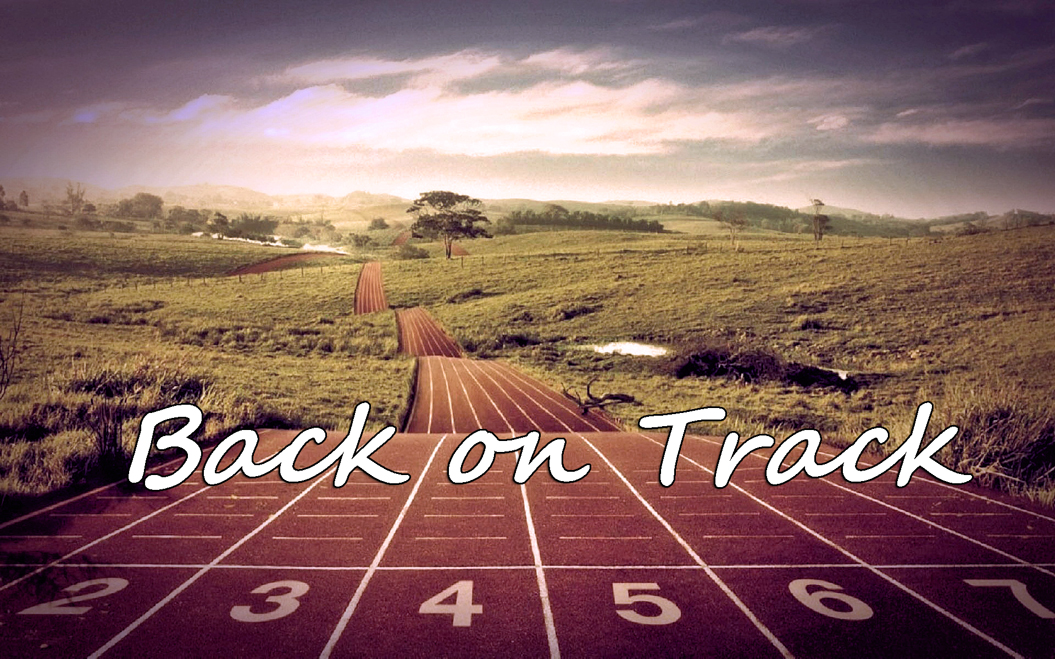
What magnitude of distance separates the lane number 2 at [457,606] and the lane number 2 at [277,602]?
1194 millimetres

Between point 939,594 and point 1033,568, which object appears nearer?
point 939,594

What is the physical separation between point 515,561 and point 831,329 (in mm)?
27561

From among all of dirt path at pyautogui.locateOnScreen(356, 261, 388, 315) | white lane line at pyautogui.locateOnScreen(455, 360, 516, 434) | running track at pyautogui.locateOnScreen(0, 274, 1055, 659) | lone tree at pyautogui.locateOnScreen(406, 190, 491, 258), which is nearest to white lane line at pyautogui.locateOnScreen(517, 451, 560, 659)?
running track at pyautogui.locateOnScreen(0, 274, 1055, 659)

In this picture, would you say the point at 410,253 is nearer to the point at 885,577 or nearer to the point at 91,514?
the point at 91,514

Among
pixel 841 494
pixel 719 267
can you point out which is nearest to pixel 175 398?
pixel 841 494

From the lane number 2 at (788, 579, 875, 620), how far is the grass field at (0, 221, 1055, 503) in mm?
5613

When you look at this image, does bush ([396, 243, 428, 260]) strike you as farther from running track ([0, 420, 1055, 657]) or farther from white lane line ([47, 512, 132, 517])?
white lane line ([47, 512, 132, 517])

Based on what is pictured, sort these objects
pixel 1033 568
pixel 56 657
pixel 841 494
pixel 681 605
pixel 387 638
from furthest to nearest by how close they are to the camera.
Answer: pixel 841 494 → pixel 1033 568 → pixel 681 605 → pixel 387 638 → pixel 56 657

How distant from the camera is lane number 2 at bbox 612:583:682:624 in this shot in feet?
18.6

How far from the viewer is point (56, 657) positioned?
15.9 feet

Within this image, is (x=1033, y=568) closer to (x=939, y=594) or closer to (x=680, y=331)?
(x=939, y=594)

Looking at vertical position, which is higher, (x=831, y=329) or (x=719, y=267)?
(x=719, y=267)

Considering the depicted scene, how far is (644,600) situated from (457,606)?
5.85ft

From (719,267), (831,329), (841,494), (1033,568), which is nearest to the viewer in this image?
(1033,568)
